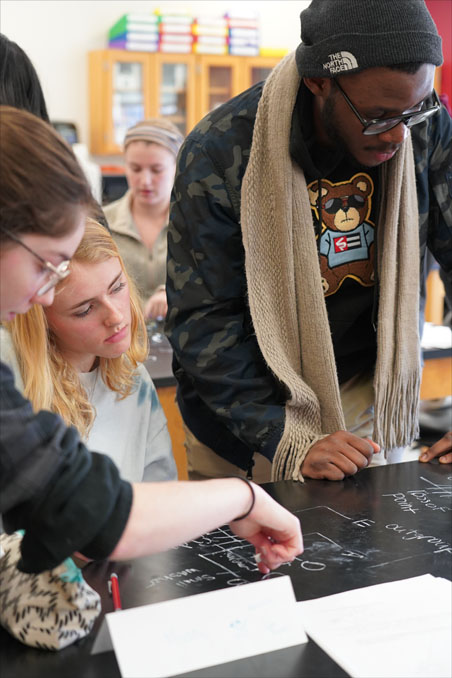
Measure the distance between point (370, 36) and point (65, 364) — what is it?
30.3 inches

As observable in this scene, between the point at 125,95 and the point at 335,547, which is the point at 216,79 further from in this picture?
the point at 335,547

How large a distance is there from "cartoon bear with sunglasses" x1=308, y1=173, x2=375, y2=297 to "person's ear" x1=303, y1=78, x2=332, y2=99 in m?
0.19

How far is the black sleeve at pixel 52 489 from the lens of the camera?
77 centimetres

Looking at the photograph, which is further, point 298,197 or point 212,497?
point 298,197

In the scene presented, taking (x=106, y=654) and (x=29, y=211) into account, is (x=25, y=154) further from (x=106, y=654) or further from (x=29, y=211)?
(x=106, y=654)

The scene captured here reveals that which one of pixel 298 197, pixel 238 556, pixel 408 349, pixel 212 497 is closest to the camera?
pixel 212 497

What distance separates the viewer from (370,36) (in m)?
1.38

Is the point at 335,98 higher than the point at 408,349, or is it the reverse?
the point at 335,98

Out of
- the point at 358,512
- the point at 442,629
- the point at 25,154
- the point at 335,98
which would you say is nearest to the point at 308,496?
the point at 358,512

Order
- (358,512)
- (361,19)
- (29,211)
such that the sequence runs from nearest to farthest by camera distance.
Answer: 1. (29,211)
2. (358,512)
3. (361,19)

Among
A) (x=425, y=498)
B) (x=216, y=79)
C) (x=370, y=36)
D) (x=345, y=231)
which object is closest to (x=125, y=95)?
(x=216, y=79)

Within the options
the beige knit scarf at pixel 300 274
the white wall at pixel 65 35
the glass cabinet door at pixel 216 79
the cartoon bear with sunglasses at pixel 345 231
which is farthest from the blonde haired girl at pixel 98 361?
the glass cabinet door at pixel 216 79

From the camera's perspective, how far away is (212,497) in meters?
0.87

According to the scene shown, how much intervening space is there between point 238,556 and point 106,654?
0.28 metres
